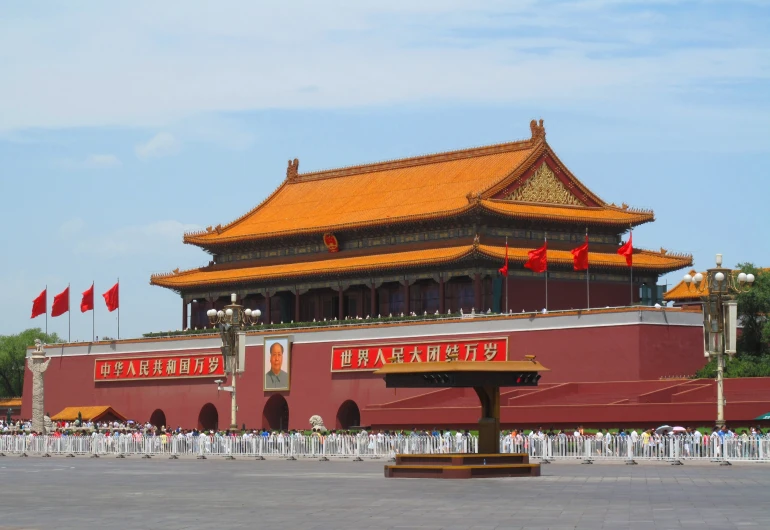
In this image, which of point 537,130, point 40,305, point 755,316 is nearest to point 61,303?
point 40,305

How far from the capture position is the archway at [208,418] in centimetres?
6512

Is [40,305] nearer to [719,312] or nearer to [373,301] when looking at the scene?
[373,301]

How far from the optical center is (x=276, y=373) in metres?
61.7

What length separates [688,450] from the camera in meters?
36.7

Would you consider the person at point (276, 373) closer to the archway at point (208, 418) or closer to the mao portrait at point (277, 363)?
the mao portrait at point (277, 363)

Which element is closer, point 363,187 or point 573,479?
point 573,479

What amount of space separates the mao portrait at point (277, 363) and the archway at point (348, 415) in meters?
3.14

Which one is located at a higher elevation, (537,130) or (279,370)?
(537,130)

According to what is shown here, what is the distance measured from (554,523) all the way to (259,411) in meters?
43.9

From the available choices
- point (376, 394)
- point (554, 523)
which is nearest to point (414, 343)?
point (376, 394)

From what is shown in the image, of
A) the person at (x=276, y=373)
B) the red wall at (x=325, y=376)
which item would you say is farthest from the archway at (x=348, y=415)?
the person at (x=276, y=373)

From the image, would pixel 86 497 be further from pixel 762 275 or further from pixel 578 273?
pixel 578 273

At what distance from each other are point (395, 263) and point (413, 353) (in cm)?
529

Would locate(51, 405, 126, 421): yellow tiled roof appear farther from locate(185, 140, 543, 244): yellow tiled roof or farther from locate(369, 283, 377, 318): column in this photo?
locate(369, 283, 377, 318): column
